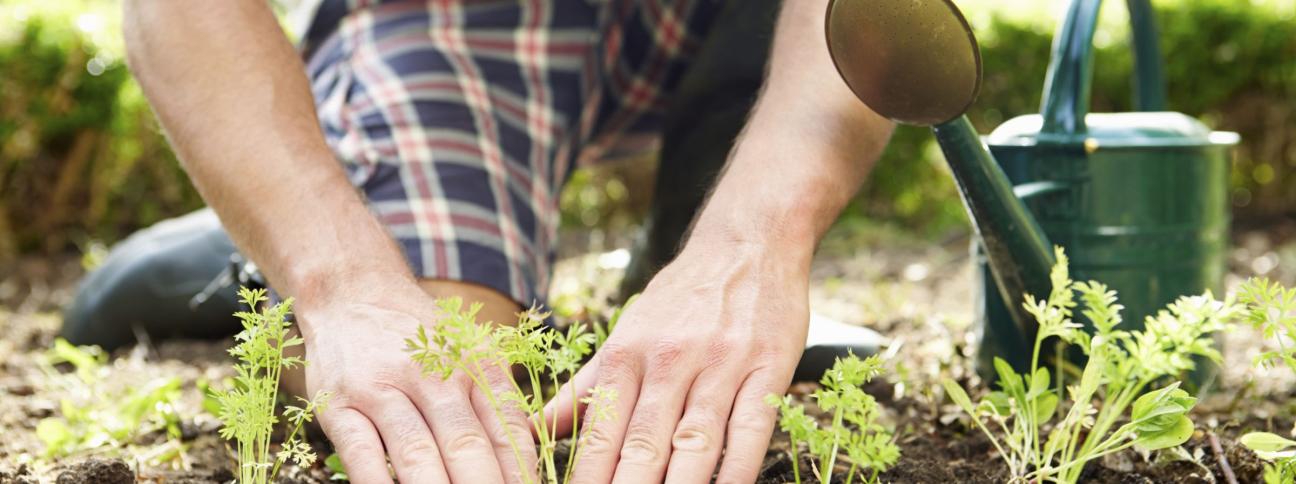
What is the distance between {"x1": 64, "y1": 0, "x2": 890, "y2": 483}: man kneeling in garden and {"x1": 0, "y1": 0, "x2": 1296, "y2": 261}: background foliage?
1.70 metres

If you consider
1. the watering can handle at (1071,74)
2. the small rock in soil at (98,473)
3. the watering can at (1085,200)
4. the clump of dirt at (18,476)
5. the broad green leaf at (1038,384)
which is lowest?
the clump of dirt at (18,476)

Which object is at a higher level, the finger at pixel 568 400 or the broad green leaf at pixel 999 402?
the finger at pixel 568 400

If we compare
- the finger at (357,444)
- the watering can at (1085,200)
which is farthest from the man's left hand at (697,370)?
the watering can at (1085,200)

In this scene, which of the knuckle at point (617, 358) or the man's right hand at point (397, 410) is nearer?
the man's right hand at point (397, 410)

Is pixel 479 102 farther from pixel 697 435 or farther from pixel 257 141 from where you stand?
pixel 697 435

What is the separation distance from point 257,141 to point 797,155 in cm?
82

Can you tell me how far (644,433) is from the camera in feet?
4.39

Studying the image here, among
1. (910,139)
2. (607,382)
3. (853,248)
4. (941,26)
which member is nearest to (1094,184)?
(941,26)

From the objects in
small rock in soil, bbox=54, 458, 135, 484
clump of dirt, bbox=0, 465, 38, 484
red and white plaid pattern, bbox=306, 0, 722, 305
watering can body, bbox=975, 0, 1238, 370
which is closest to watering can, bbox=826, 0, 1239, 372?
watering can body, bbox=975, 0, 1238, 370

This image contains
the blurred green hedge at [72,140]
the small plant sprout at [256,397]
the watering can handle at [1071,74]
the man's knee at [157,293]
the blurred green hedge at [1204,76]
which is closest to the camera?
the small plant sprout at [256,397]

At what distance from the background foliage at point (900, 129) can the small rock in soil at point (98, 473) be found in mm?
3423

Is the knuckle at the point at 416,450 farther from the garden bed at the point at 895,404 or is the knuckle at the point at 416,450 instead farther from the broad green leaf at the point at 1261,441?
the broad green leaf at the point at 1261,441

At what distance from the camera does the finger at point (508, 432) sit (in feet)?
4.39

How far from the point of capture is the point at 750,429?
53.3 inches
